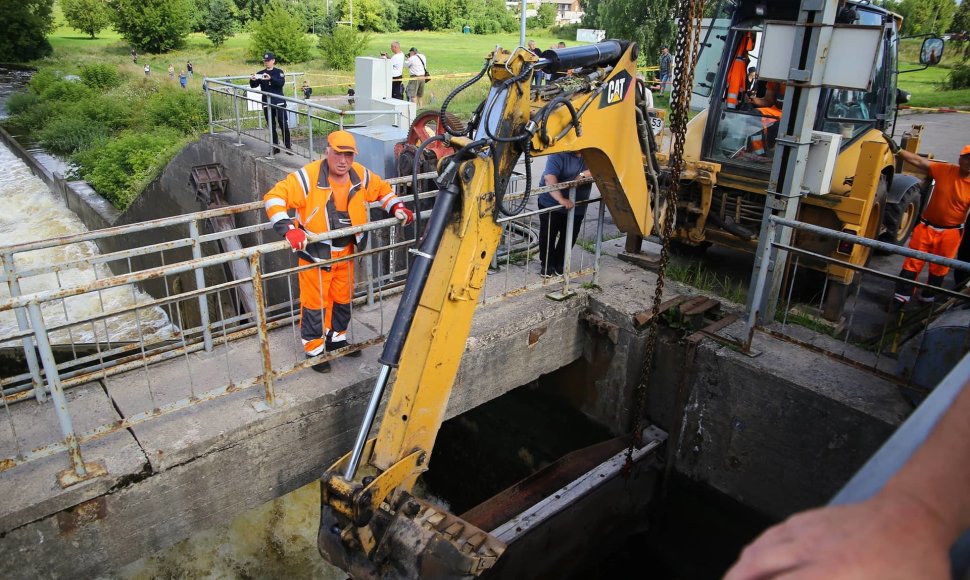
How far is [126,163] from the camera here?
1880cm

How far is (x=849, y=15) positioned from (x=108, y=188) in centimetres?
1778

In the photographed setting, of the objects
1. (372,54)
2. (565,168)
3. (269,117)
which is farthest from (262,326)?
(372,54)

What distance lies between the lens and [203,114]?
2177 cm

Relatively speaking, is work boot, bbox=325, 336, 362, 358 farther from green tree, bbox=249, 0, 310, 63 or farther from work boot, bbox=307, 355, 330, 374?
green tree, bbox=249, 0, 310, 63

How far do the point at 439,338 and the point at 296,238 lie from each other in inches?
57.0

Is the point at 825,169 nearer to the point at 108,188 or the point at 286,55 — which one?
the point at 108,188

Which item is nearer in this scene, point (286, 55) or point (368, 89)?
point (368, 89)

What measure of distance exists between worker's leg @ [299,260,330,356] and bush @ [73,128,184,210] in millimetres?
12870

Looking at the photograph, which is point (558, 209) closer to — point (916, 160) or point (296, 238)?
point (296, 238)

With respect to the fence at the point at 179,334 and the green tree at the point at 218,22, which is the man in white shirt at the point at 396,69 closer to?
the fence at the point at 179,334

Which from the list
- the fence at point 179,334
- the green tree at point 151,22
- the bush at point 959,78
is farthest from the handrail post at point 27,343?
the green tree at point 151,22

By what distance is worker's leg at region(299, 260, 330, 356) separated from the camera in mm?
5312

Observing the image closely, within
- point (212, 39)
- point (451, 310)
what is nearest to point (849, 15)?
point (451, 310)

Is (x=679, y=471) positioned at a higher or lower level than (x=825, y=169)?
lower
